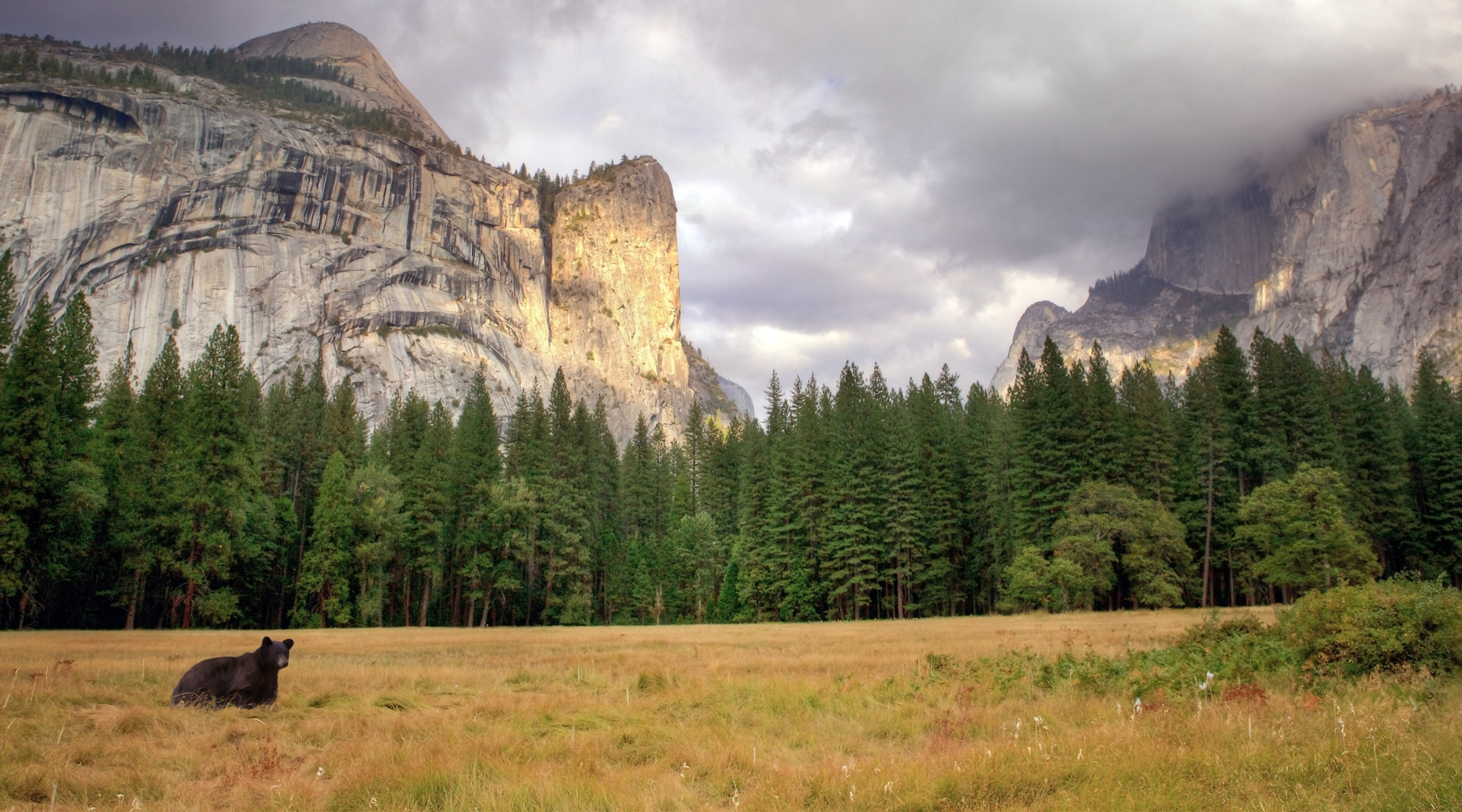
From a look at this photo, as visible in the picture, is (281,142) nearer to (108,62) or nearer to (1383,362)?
(108,62)

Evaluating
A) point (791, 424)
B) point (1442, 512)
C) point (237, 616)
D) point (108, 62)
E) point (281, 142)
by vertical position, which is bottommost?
point (237, 616)

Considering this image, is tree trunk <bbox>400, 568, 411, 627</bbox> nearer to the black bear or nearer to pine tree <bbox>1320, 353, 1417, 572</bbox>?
the black bear

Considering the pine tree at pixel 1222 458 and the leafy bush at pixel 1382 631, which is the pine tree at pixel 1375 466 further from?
the leafy bush at pixel 1382 631

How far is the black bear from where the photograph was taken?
10781 mm

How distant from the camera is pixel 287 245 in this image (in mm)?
116562

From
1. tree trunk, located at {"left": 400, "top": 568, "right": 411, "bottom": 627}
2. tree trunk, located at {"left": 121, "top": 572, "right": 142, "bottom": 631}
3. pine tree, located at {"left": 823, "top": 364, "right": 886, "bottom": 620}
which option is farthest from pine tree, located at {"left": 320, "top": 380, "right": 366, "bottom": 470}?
pine tree, located at {"left": 823, "top": 364, "right": 886, "bottom": 620}

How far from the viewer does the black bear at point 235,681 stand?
1078 cm

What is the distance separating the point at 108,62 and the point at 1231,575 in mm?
185055

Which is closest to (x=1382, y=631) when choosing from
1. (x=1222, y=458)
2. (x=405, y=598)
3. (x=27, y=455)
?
(x=1222, y=458)

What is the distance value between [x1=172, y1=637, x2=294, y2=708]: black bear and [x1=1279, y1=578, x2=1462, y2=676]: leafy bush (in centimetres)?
1509

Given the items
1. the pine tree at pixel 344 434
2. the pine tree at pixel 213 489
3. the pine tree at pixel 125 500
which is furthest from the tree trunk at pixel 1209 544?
the pine tree at pixel 344 434

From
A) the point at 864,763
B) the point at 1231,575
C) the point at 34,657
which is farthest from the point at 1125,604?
the point at 34,657

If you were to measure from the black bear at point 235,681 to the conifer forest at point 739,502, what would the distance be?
28966 mm

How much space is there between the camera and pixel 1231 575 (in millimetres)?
44906
